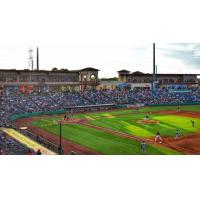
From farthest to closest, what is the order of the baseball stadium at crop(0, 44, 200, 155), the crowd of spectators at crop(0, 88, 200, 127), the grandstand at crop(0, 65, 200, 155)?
the grandstand at crop(0, 65, 200, 155) < the crowd of spectators at crop(0, 88, 200, 127) < the baseball stadium at crop(0, 44, 200, 155)

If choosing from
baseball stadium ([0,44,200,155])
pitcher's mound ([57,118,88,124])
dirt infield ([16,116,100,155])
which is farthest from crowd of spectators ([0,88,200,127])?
pitcher's mound ([57,118,88,124])

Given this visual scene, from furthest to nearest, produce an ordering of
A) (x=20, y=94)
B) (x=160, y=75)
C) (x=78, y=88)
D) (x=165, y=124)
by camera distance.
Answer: (x=160, y=75) → (x=78, y=88) → (x=20, y=94) → (x=165, y=124)

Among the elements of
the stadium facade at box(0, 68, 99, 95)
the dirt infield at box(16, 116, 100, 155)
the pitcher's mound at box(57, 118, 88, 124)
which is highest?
the stadium facade at box(0, 68, 99, 95)

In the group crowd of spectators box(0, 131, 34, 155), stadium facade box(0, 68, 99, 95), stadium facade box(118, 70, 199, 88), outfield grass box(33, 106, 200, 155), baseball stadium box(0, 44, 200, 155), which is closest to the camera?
crowd of spectators box(0, 131, 34, 155)

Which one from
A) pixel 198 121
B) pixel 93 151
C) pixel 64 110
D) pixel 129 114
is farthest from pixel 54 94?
pixel 93 151

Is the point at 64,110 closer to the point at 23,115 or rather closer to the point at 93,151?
the point at 23,115

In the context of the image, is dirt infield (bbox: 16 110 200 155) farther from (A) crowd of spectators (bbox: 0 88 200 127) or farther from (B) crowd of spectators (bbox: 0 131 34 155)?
(A) crowd of spectators (bbox: 0 88 200 127)

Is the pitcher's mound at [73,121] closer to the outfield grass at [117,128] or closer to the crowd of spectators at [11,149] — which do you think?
the outfield grass at [117,128]

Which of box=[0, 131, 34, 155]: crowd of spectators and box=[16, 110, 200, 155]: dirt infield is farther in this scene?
box=[16, 110, 200, 155]: dirt infield
